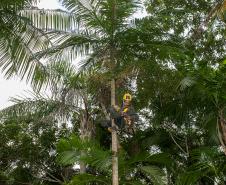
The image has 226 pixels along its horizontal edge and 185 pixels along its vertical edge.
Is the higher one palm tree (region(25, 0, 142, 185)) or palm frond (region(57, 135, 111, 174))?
palm tree (region(25, 0, 142, 185))

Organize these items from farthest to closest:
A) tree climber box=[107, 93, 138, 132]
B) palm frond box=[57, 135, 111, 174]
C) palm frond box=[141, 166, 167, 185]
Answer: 1. palm frond box=[141, 166, 167, 185]
2. palm frond box=[57, 135, 111, 174]
3. tree climber box=[107, 93, 138, 132]

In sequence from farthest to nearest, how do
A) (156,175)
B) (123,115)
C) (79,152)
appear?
1. (156,175)
2. (79,152)
3. (123,115)

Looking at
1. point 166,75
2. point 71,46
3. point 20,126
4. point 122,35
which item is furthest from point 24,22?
Result: point 20,126

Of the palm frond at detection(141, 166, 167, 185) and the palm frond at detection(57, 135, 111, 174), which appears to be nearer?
the palm frond at detection(57, 135, 111, 174)

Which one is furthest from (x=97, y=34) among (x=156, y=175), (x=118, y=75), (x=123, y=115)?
(x=156, y=175)

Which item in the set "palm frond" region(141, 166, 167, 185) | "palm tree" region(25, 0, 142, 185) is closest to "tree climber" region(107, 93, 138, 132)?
"palm tree" region(25, 0, 142, 185)

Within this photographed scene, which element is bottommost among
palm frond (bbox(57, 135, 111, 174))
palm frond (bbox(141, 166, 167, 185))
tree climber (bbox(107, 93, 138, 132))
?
palm frond (bbox(141, 166, 167, 185))

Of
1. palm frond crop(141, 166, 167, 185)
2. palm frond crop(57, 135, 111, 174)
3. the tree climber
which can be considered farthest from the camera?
palm frond crop(141, 166, 167, 185)

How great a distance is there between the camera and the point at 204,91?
879 centimetres

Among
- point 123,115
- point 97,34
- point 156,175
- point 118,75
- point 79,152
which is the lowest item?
point 156,175

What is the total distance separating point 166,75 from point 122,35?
2013 millimetres

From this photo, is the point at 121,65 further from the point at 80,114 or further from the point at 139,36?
the point at 80,114

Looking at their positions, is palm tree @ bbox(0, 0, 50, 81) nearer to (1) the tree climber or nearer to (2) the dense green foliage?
(2) the dense green foliage

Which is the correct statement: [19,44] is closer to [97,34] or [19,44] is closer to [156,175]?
[97,34]
